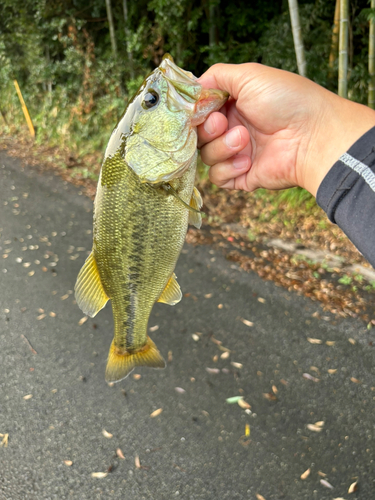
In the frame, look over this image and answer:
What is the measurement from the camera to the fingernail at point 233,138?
2.12 metres

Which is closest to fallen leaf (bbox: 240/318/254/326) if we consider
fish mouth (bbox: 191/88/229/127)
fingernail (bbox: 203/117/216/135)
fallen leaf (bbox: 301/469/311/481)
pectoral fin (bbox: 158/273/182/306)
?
fallen leaf (bbox: 301/469/311/481)

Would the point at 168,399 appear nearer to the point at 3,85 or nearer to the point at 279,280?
the point at 279,280

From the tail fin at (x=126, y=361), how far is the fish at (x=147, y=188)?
474mm

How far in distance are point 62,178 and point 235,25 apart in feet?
15.9

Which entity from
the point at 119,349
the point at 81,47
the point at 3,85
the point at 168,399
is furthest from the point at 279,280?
the point at 3,85

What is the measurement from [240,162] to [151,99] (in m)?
0.90

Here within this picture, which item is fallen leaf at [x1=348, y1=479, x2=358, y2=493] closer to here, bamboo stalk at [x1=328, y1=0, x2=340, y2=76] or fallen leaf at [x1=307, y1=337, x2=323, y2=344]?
fallen leaf at [x1=307, y1=337, x2=323, y2=344]

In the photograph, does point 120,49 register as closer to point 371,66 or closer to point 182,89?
point 371,66

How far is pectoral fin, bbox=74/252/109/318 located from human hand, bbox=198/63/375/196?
978 mm

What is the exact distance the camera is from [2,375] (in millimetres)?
3881

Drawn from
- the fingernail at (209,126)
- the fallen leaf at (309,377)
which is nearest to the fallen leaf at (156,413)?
the fallen leaf at (309,377)

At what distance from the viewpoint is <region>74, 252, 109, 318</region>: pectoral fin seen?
1932 mm

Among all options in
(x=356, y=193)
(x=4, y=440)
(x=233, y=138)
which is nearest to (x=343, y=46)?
(x=233, y=138)

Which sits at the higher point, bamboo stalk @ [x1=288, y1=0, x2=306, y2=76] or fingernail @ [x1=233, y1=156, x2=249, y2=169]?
bamboo stalk @ [x1=288, y1=0, x2=306, y2=76]
